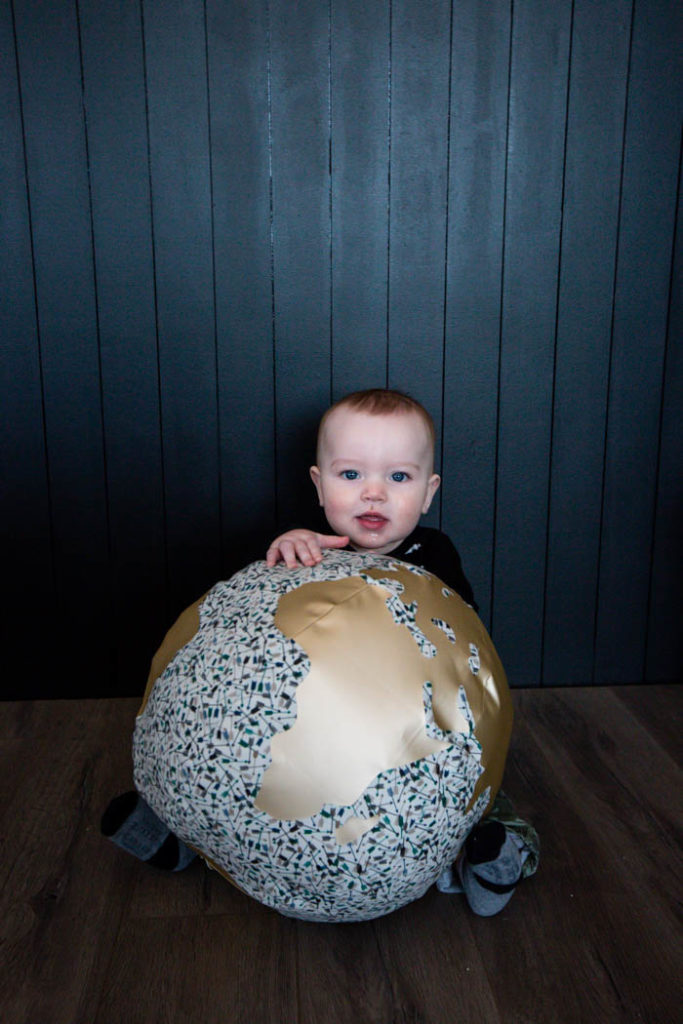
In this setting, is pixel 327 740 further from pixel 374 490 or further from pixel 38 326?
pixel 38 326

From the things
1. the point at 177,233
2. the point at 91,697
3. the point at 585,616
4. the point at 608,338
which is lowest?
the point at 91,697

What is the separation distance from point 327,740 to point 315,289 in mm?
1468

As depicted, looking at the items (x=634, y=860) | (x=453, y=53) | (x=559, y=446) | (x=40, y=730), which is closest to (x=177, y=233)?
(x=453, y=53)

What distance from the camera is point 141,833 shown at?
69.4 inches

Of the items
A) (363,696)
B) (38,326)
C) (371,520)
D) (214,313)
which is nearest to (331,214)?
(214,313)

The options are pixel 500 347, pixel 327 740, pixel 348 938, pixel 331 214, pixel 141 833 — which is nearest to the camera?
pixel 327 740

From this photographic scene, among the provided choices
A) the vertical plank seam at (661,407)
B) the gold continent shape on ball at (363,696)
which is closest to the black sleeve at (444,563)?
the gold continent shape on ball at (363,696)

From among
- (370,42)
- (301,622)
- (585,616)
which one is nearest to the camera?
(301,622)

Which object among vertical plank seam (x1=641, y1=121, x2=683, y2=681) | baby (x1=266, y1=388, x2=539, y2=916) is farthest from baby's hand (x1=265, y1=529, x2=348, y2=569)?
vertical plank seam (x1=641, y1=121, x2=683, y2=681)

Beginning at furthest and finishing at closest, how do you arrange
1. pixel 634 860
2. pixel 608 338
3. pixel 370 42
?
pixel 608 338 < pixel 370 42 < pixel 634 860

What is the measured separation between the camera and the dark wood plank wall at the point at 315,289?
232 centimetres

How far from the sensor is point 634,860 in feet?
6.05

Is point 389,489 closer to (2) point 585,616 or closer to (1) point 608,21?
(2) point 585,616

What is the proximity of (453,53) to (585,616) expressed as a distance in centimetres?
167
